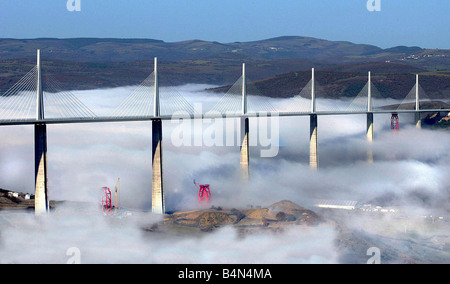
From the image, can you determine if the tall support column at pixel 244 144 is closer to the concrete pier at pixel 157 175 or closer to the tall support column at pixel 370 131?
the concrete pier at pixel 157 175

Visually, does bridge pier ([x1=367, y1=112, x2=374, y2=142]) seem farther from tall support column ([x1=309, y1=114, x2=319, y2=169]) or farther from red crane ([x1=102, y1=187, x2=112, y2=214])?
red crane ([x1=102, y1=187, x2=112, y2=214])

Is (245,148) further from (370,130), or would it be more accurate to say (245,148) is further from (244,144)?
(370,130)

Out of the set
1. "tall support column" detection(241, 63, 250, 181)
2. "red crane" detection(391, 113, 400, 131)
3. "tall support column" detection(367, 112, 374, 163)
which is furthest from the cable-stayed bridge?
"red crane" detection(391, 113, 400, 131)

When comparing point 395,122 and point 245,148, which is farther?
point 395,122

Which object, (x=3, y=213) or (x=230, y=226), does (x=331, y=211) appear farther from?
(x=3, y=213)

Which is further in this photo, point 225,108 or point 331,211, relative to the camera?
point 225,108

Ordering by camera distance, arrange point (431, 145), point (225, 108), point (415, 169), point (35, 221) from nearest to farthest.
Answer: point (35, 221) → point (225, 108) → point (415, 169) → point (431, 145)

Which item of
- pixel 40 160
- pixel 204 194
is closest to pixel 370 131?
pixel 204 194
